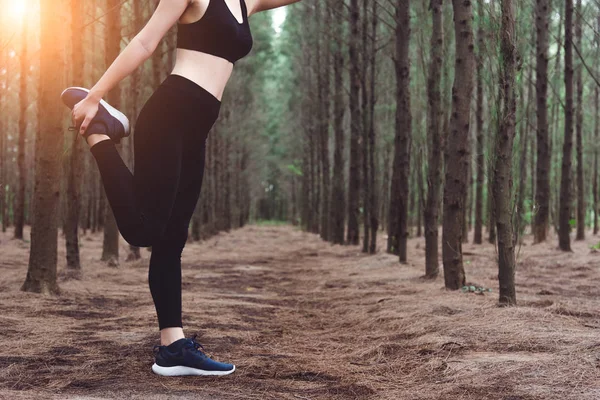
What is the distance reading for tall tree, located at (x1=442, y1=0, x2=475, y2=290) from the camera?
6582 mm

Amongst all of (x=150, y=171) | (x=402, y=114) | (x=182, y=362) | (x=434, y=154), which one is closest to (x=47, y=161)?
(x=150, y=171)

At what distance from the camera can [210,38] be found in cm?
285

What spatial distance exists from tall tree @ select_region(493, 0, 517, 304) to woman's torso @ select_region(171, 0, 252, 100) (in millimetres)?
3001

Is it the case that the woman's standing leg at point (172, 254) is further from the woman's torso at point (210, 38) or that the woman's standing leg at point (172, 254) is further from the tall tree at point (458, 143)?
the tall tree at point (458, 143)

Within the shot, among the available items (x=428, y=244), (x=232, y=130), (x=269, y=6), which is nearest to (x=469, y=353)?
(x=269, y=6)

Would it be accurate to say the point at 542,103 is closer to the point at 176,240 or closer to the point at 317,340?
the point at 317,340

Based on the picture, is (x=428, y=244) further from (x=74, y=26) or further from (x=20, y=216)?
(x=20, y=216)

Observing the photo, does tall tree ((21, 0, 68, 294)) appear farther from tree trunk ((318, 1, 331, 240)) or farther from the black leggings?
tree trunk ((318, 1, 331, 240))

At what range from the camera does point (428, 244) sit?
8008 mm

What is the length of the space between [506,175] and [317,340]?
230 centimetres

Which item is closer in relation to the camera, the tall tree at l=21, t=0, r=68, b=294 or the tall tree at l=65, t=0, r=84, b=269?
the tall tree at l=21, t=0, r=68, b=294

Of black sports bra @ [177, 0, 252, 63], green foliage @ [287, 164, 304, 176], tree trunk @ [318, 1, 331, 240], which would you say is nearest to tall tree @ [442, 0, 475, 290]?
black sports bra @ [177, 0, 252, 63]

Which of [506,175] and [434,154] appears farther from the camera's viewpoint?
[434,154]

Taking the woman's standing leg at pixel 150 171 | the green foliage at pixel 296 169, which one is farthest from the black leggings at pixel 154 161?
the green foliage at pixel 296 169
